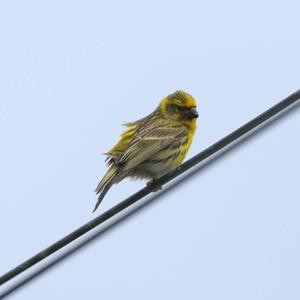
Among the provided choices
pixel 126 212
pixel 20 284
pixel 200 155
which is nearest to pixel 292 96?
pixel 200 155

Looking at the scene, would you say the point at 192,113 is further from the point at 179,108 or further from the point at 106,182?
the point at 106,182

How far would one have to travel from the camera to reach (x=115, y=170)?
880 cm

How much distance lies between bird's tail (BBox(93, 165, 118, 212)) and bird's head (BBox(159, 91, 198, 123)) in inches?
50.7

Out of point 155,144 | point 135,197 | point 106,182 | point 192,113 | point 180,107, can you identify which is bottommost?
point 135,197

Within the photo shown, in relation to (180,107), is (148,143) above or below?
below

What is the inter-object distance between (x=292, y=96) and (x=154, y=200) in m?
1.26

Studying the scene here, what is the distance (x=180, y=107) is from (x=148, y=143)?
0.84 m

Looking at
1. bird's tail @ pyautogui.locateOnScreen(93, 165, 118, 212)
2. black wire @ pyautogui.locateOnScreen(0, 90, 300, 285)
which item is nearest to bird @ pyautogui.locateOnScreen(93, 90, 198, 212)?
bird's tail @ pyautogui.locateOnScreen(93, 165, 118, 212)

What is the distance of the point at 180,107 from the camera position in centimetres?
987

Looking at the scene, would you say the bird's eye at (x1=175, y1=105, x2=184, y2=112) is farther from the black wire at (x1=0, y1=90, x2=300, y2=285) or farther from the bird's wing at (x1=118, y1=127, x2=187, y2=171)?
the black wire at (x1=0, y1=90, x2=300, y2=285)

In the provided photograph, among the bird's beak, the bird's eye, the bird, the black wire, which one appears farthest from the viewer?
the bird's eye

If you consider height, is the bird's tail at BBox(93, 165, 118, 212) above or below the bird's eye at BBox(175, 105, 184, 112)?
below

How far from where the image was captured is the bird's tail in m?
8.30

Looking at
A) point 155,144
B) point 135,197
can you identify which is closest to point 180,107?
point 155,144
